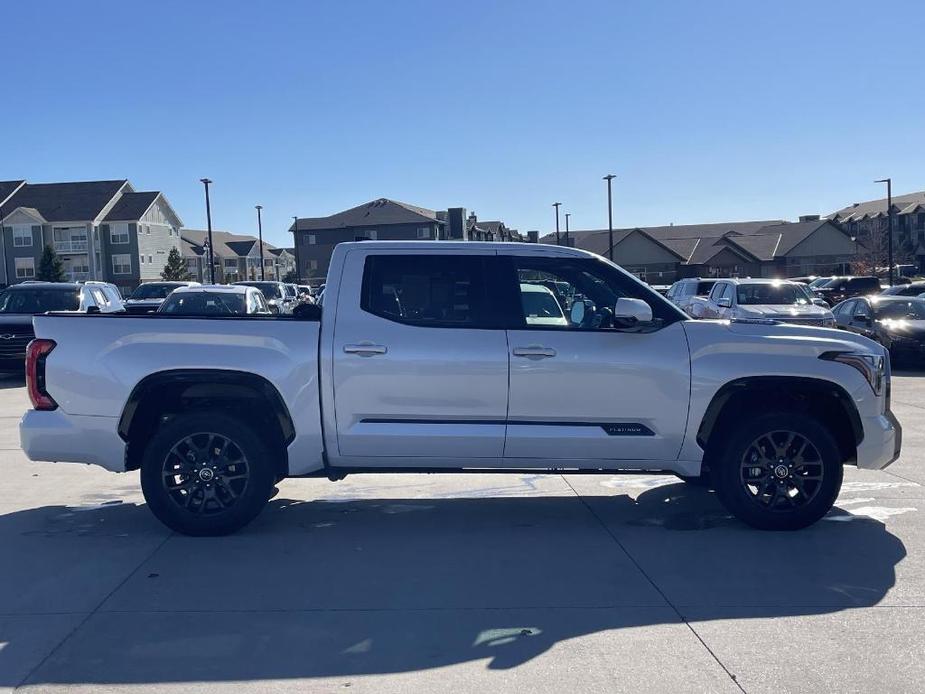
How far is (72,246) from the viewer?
64875 mm

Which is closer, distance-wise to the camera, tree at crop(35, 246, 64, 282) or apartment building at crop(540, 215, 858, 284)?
tree at crop(35, 246, 64, 282)

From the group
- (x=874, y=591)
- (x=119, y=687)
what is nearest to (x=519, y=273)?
(x=874, y=591)

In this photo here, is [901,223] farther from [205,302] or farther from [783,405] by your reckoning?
[783,405]

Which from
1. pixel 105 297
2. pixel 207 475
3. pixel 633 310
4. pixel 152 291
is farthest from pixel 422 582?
pixel 152 291

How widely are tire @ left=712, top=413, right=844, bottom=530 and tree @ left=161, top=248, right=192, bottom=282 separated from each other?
62.9 meters

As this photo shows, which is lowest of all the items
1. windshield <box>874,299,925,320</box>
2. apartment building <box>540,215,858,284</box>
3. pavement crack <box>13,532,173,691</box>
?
pavement crack <box>13,532,173,691</box>

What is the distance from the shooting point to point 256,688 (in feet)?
13.1

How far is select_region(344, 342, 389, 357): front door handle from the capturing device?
5984 mm

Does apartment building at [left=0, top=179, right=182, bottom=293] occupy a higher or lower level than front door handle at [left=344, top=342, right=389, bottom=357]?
higher

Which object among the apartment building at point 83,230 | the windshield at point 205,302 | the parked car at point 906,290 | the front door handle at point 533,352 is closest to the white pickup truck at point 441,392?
the front door handle at point 533,352

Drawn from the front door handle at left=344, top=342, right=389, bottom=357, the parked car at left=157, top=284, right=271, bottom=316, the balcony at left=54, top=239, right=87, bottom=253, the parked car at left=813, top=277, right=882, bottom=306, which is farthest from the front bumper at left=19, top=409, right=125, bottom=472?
the balcony at left=54, top=239, right=87, bottom=253

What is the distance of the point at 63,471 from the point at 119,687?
5.21m

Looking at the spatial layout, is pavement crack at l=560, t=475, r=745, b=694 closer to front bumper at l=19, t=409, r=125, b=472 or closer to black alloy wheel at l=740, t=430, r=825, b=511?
black alloy wheel at l=740, t=430, r=825, b=511

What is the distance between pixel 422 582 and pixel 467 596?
36 cm
